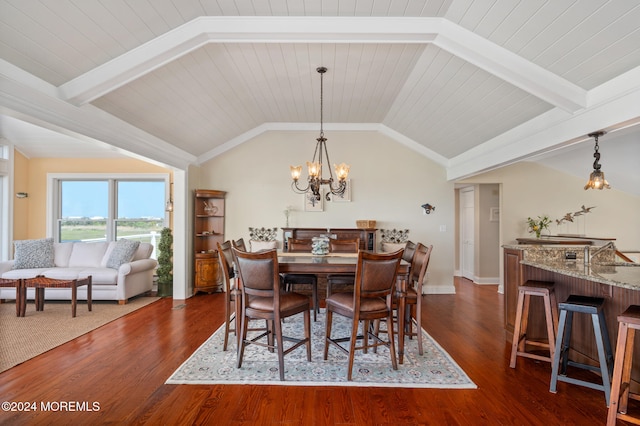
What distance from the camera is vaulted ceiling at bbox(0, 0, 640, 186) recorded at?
7.55 ft

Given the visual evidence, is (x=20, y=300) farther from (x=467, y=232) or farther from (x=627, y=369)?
(x=467, y=232)

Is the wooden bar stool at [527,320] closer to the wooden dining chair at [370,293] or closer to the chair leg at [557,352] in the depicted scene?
the chair leg at [557,352]

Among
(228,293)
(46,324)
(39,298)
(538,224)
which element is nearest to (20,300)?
(39,298)

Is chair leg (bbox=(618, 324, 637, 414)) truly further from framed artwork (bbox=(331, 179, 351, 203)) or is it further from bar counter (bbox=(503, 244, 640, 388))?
framed artwork (bbox=(331, 179, 351, 203))

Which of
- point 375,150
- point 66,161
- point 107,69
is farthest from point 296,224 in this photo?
point 66,161

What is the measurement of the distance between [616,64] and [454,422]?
2.70 meters

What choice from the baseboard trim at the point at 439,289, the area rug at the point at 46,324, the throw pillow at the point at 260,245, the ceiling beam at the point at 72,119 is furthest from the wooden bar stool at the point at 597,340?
the area rug at the point at 46,324

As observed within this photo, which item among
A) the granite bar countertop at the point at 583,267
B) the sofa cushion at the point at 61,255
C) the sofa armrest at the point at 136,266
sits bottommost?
the sofa armrest at the point at 136,266

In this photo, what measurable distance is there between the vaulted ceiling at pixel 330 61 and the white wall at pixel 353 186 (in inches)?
65.3

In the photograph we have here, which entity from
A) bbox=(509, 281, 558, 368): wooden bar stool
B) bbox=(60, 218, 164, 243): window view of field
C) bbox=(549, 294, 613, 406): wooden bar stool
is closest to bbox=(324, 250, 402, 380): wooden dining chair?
bbox=(509, 281, 558, 368): wooden bar stool

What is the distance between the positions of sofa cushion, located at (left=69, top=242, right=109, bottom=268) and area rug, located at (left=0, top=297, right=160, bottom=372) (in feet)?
2.23

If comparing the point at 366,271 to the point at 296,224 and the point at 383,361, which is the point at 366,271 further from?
the point at 296,224

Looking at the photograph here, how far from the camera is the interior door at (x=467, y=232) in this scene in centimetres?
715

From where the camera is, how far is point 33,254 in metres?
5.14
